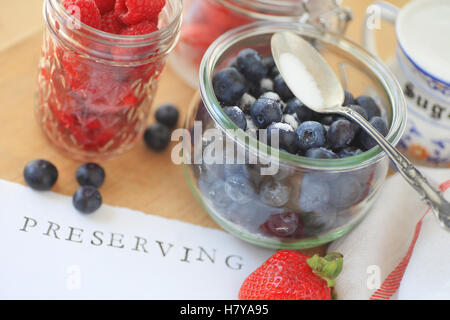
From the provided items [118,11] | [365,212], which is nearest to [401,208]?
[365,212]

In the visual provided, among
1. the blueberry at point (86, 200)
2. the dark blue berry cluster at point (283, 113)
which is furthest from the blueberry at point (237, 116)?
the blueberry at point (86, 200)

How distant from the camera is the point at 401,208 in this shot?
78 centimetres

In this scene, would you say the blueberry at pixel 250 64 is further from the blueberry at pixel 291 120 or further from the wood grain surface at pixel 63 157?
the wood grain surface at pixel 63 157

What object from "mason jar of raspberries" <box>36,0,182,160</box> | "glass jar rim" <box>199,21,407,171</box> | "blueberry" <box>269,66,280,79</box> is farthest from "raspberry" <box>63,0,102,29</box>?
"blueberry" <box>269,66,280,79</box>

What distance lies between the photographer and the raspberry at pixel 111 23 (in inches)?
27.4

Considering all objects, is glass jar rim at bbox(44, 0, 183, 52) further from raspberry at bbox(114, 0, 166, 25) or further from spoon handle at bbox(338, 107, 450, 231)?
spoon handle at bbox(338, 107, 450, 231)

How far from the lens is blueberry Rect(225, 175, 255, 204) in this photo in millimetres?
656

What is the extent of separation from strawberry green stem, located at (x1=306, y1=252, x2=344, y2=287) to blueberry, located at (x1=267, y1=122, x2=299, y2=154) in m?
0.14

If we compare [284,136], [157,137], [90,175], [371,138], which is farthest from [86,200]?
[371,138]

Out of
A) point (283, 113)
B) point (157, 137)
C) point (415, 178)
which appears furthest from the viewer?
point (157, 137)

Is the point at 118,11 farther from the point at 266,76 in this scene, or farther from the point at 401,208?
the point at 401,208

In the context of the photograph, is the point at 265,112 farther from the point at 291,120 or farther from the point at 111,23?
the point at 111,23

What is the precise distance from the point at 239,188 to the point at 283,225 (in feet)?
0.26

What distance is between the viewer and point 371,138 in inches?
27.1
